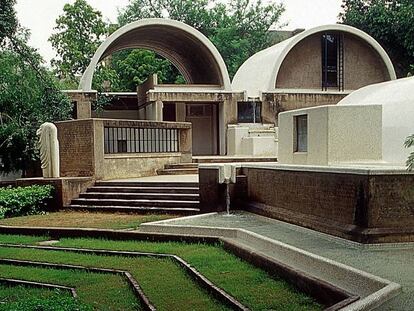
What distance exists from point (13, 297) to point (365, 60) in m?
22.6

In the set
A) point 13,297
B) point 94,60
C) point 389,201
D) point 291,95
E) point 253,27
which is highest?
point 253,27

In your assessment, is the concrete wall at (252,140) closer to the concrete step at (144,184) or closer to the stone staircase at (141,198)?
the concrete step at (144,184)

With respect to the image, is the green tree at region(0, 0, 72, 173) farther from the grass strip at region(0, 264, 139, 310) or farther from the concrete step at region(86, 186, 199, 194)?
the grass strip at region(0, 264, 139, 310)

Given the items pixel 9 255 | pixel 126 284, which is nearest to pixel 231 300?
pixel 126 284

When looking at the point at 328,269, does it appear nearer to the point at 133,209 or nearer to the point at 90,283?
the point at 90,283

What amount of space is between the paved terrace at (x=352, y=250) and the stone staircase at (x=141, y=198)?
2403 millimetres

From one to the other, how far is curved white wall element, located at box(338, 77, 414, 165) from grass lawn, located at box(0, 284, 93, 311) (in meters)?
6.93

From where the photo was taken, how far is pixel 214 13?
126 feet

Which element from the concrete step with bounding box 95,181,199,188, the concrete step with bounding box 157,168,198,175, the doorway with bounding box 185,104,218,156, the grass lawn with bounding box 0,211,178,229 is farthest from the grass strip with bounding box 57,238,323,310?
the doorway with bounding box 185,104,218,156

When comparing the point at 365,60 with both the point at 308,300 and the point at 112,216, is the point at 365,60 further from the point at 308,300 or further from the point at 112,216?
the point at 308,300

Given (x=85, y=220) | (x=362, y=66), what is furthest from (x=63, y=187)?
(x=362, y=66)

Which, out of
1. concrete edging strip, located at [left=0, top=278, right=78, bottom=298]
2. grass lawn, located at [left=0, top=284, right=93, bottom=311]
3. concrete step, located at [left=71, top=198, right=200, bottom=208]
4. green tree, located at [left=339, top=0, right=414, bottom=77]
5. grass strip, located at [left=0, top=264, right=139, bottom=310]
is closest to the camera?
grass lawn, located at [left=0, top=284, right=93, bottom=311]

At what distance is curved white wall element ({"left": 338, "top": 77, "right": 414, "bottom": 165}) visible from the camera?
35.3 feet

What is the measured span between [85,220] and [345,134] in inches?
238
